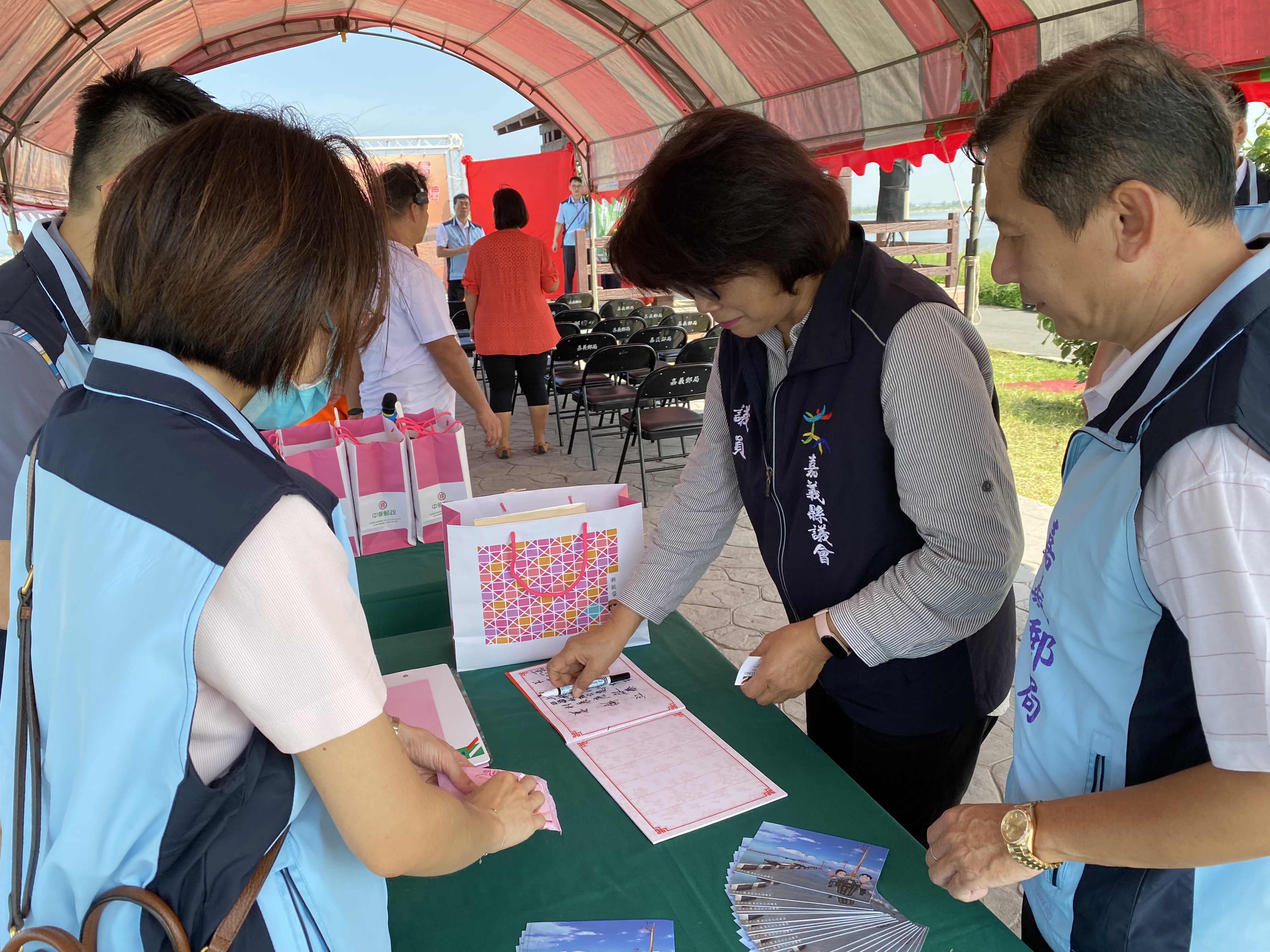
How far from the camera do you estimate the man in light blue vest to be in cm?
67

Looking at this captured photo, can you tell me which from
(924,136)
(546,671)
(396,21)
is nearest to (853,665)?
(546,671)

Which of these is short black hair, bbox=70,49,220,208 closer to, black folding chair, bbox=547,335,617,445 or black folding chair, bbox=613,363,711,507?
black folding chair, bbox=613,363,711,507

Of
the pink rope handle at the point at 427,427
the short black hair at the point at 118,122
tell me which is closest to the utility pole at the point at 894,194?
the pink rope handle at the point at 427,427

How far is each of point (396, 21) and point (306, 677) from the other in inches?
463

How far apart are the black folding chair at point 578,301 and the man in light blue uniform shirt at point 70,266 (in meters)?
8.91

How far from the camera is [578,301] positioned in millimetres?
10586

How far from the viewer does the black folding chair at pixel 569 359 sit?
6730 millimetres

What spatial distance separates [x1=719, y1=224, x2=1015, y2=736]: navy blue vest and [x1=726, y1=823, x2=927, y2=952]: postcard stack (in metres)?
0.34

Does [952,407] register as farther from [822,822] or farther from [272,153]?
[272,153]

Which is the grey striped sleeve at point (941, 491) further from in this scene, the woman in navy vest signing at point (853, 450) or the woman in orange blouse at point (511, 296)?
the woman in orange blouse at point (511, 296)

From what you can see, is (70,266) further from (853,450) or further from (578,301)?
(578,301)

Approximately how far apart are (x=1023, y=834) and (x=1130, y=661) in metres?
0.20

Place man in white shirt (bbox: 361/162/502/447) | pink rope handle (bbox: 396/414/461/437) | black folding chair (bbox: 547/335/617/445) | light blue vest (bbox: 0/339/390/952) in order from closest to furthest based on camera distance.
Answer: light blue vest (bbox: 0/339/390/952) → pink rope handle (bbox: 396/414/461/437) → man in white shirt (bbox: 361/162/502/447) → black folding chair (bbox: 547/335/617/445)

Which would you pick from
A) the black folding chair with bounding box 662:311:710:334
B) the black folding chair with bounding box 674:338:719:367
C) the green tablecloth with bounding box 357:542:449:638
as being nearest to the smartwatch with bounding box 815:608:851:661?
the green tablecloth with bounding box 357:542:449:638
